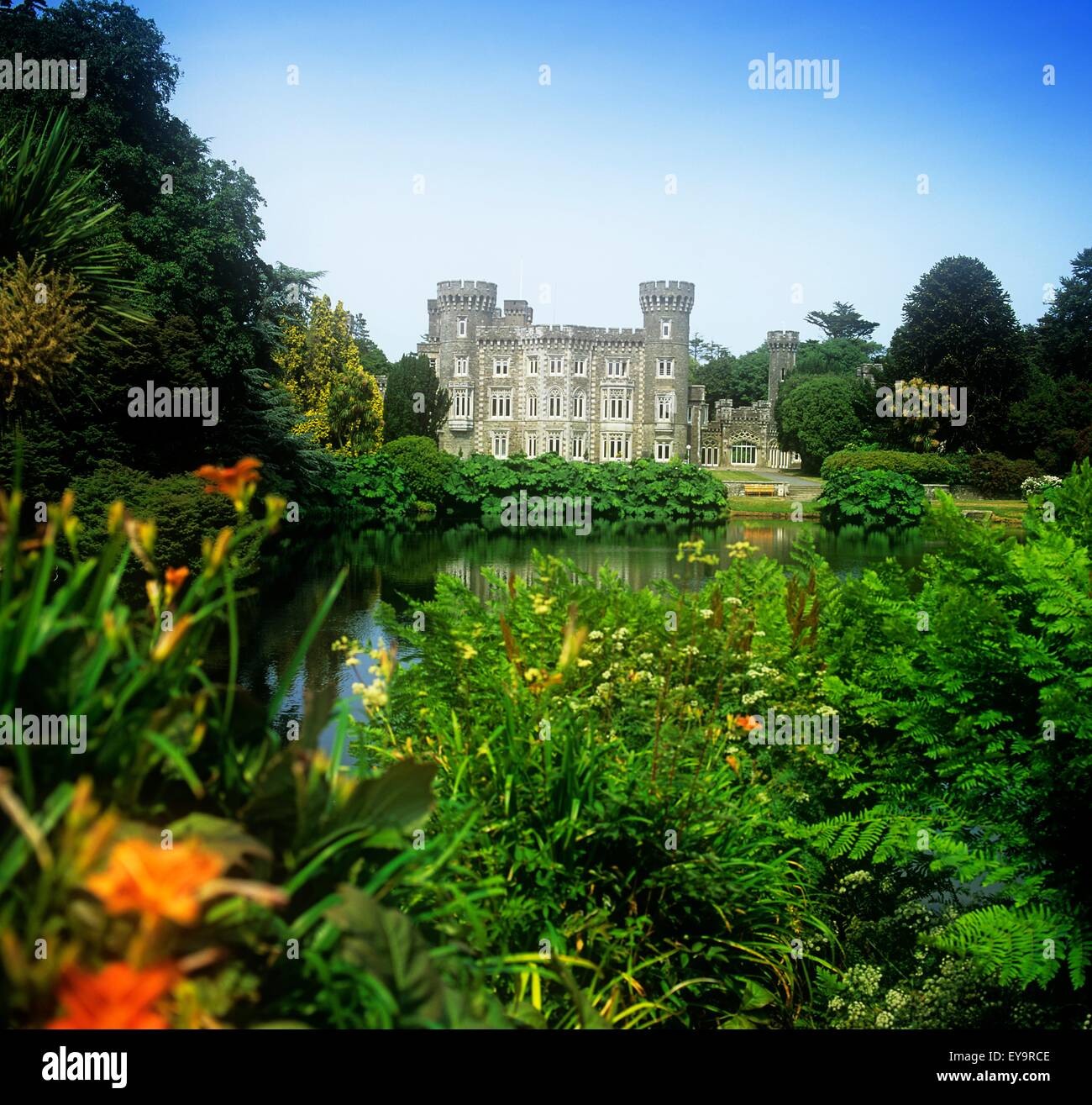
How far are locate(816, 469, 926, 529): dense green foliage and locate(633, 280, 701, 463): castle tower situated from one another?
19.9m

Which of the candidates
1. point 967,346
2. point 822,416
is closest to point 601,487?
point 822,416

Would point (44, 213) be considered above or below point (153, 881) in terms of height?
above

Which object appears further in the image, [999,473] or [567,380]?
[567,380]

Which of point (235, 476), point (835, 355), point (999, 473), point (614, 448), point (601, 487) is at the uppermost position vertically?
point (835, 355)

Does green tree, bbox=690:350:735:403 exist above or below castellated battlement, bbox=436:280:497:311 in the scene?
below

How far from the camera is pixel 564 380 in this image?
58.9 m

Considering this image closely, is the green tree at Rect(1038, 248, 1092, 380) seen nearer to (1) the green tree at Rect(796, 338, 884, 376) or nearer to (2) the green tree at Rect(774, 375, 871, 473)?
(2) the green tree at Rect(774, 375, 871, 473)

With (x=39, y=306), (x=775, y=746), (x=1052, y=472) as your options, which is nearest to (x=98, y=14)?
(x=39, y=306)

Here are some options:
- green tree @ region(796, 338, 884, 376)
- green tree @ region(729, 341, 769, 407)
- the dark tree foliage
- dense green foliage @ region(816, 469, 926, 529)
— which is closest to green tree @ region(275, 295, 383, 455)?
the dark tree foliage

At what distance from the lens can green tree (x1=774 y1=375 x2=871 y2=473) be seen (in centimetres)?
5547

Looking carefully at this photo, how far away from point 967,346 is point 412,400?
1026 inches

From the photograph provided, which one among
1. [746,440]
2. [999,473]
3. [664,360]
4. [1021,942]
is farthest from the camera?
[746,440]

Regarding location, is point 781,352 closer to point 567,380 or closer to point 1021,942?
point 567,380

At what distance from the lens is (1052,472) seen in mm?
41969
